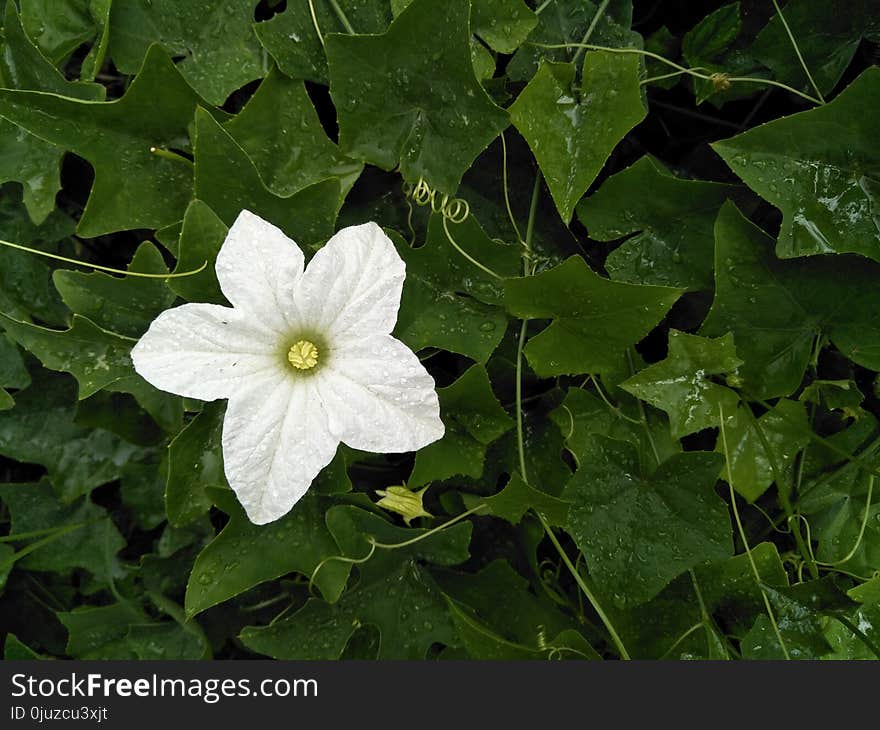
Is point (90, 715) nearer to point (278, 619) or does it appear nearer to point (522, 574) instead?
point (278, 619)

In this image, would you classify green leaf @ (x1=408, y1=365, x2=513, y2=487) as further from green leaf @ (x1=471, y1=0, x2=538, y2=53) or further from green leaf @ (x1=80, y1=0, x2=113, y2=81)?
green leaf @ (x1=80, y1=0, x2=113, y2=81)

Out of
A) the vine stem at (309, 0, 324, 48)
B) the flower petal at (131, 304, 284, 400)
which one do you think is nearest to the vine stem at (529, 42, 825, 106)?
the vine stem at (309, 0, 324, 48)

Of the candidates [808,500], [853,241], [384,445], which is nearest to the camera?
[384,445]

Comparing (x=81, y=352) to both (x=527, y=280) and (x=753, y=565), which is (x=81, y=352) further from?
(x=753, y=565)

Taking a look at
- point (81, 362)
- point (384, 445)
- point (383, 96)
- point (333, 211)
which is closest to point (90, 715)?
point (81, 362)

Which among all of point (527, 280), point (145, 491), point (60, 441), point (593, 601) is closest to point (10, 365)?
point (60, 441)

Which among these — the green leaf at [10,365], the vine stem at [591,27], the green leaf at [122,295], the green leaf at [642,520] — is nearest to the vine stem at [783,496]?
the green leaf at [642,520]
